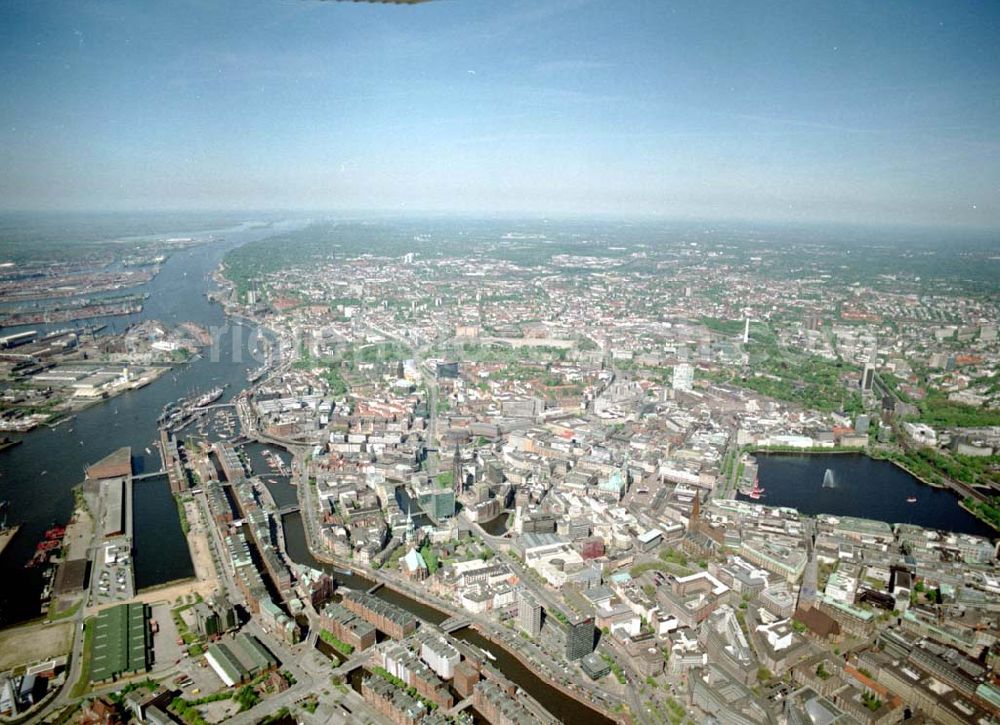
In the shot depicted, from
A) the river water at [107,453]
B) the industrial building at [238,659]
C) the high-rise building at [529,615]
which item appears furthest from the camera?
the river water at [107,453]

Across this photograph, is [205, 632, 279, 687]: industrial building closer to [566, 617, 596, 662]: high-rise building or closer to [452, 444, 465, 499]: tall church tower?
[566, 617, 596, 662]: high-rise building

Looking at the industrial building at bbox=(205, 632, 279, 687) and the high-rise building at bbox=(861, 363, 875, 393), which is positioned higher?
the high-rise building at bbox=(861, 363, 875, 393)

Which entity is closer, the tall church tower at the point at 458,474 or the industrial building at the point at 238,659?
the industrial building at the point at 238,659

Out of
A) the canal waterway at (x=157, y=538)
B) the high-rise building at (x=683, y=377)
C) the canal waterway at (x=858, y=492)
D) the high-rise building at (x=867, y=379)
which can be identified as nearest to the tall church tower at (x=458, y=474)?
the canal waterway at (x=157, y=538)

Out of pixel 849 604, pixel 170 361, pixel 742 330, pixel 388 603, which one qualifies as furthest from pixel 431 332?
pixel 849 604

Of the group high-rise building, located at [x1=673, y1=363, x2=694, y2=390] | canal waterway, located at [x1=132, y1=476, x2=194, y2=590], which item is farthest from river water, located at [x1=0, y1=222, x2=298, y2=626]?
high-rise building, located at [x1=673, y1=363, x2=694, y2=390]

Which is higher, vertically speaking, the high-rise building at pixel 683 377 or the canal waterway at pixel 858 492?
the high-rise building at pixel 683 377

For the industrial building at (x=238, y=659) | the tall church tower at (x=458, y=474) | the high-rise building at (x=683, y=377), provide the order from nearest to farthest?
the industrial building at (x=238, y=659) < the tall church tower at (x=458, y=474) < the high-rise building at (x=683, y=377)

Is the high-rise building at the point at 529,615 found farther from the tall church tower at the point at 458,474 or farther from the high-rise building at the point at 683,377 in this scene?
the high-rise building at the point at 683,377

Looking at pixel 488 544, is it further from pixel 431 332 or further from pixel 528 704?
pixel 431 332
